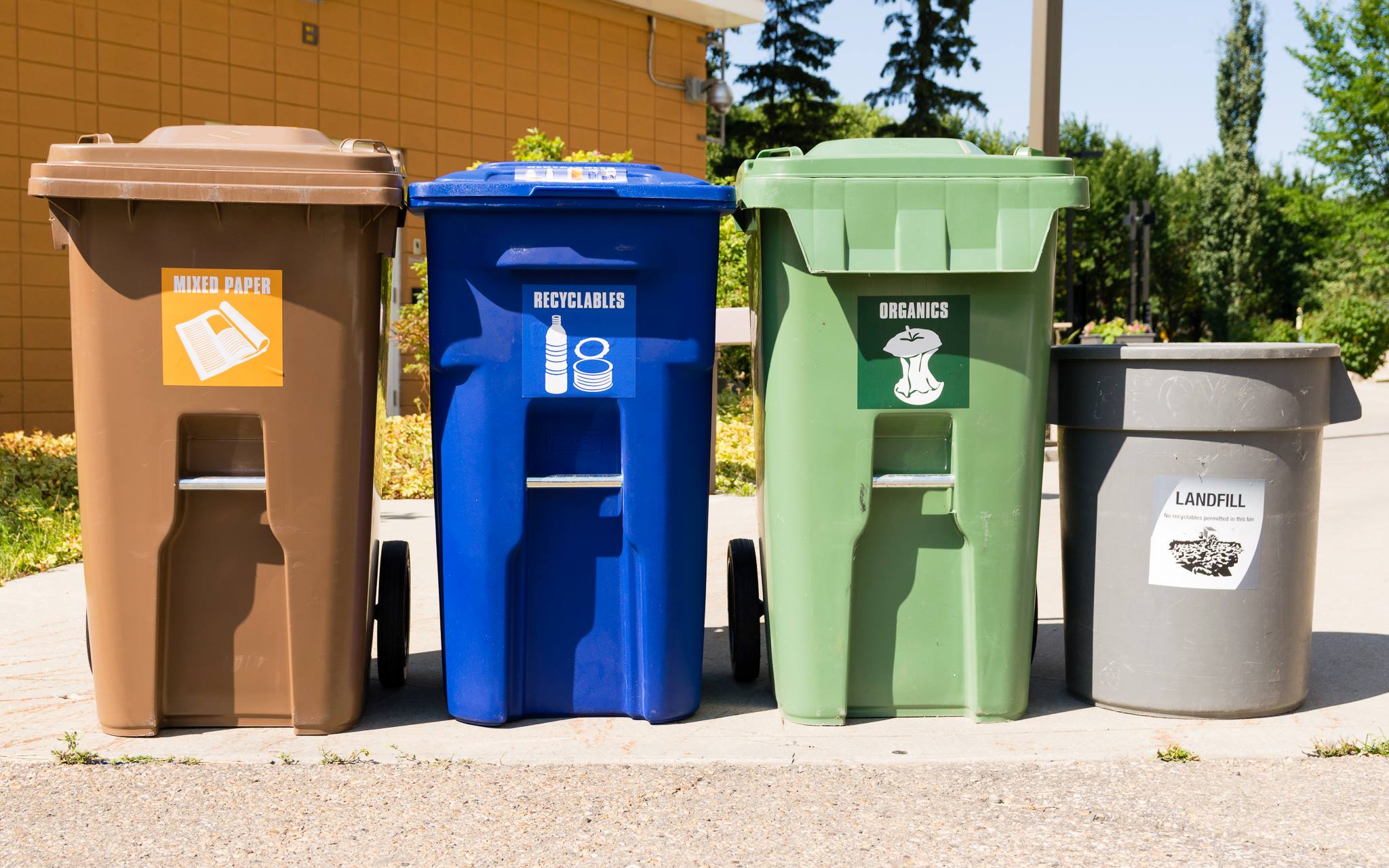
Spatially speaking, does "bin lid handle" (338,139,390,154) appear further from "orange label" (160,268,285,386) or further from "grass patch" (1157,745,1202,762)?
"grass patch" (1157,745,1202,762)

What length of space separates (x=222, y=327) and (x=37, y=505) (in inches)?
184

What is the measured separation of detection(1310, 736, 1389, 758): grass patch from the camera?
3.61 metres

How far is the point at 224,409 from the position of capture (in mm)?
3584

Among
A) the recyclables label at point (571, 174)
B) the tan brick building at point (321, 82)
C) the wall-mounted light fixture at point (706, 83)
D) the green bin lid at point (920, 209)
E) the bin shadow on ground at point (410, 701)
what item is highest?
the wall-mounted light fixture at point (706, 83)

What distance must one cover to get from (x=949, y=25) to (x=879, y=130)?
3.00 metres

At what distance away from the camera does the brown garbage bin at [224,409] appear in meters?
3.54

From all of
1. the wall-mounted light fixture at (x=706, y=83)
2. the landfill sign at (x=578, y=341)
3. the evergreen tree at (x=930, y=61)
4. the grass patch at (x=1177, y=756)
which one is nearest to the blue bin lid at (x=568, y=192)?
the landfill sign at (x=578, y=341)

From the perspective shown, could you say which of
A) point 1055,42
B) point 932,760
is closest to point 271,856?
point 932,760

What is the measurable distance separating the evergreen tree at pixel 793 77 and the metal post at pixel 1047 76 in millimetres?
22911

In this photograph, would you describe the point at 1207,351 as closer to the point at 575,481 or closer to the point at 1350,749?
the point at 1350,749

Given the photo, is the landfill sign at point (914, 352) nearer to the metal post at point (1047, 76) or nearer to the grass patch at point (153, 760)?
the grass patch at point (153, 760)

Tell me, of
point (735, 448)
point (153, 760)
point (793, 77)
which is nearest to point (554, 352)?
point (153, 760)

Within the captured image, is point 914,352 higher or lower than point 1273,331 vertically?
lower

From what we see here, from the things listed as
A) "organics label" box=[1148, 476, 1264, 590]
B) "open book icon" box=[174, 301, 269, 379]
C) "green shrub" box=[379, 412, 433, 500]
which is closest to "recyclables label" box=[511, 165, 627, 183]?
"open book icon" box=[174, 301, 269, 379]
